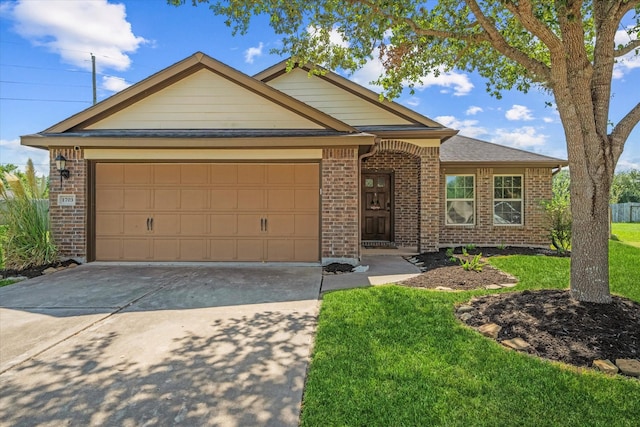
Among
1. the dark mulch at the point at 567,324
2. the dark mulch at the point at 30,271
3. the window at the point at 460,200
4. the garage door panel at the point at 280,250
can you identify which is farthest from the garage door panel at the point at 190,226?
the window at the point at 460,200

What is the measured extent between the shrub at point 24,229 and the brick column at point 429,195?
9.07m

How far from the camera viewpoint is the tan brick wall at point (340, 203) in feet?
26.3

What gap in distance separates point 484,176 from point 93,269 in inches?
429

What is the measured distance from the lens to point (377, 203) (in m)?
11.7

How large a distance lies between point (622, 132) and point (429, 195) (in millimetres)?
5569

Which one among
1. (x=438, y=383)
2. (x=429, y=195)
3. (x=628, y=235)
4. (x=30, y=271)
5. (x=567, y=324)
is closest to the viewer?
(x=438, y=383)

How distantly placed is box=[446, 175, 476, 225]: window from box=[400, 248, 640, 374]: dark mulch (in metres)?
6.50

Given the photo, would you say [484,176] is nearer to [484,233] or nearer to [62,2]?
[484,233]

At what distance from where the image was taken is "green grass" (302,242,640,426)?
2459 mm

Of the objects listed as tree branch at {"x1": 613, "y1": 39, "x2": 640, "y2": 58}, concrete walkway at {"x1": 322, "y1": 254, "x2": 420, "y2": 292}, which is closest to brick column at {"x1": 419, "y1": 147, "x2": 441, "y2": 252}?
concrete walkway at {"x1": 322, "y1": 254, "x2": 420, "y2": 292}

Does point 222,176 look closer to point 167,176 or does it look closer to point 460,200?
A: point 167,176

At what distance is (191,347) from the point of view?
147 inches

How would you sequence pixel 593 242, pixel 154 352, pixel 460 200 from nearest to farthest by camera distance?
pixel 154 352 < pixel 593 242 < pixel 460 200

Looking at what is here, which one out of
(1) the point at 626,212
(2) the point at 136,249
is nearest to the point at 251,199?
(2) the point at 136,249
